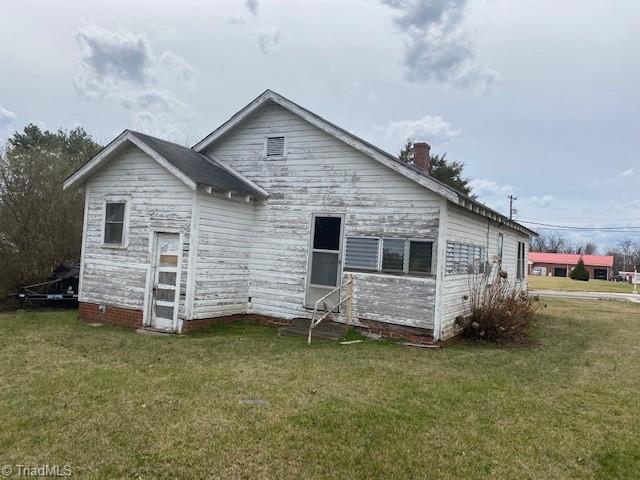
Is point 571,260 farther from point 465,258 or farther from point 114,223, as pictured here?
point 114,223

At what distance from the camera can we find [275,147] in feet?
38.2

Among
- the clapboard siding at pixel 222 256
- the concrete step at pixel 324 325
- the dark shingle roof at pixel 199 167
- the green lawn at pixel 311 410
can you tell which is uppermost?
the dark shingle roof at pixel 199 167

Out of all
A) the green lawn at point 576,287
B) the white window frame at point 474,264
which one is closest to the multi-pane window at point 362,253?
the white window frame at point 474,264

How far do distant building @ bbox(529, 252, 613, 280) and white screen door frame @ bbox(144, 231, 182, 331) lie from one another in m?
72.8

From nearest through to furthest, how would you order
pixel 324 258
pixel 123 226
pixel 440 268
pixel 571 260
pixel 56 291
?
1. pixel 440 268
2. pixel 324 258
3. pixel 123 226
4. pixel 56 291
5. pixel 571 260

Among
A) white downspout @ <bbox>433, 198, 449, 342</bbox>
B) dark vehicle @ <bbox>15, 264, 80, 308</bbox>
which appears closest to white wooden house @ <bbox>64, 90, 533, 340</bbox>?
white downspout @ <bbox>433, 198, 449, 342</bbox>

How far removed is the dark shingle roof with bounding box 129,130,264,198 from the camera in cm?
1020

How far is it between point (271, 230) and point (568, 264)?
241 feet

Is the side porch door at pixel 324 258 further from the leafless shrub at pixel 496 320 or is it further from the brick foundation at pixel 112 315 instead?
the brick foundation at pixel 112 315

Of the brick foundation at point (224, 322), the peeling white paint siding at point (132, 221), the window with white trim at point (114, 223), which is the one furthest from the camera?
the window with white trim at point (114, 223)

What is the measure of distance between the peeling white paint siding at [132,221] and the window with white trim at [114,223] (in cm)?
17

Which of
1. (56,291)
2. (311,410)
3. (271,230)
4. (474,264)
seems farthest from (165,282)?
(474,264)

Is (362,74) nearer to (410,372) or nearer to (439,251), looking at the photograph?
(439,251)

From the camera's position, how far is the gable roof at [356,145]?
939cm
